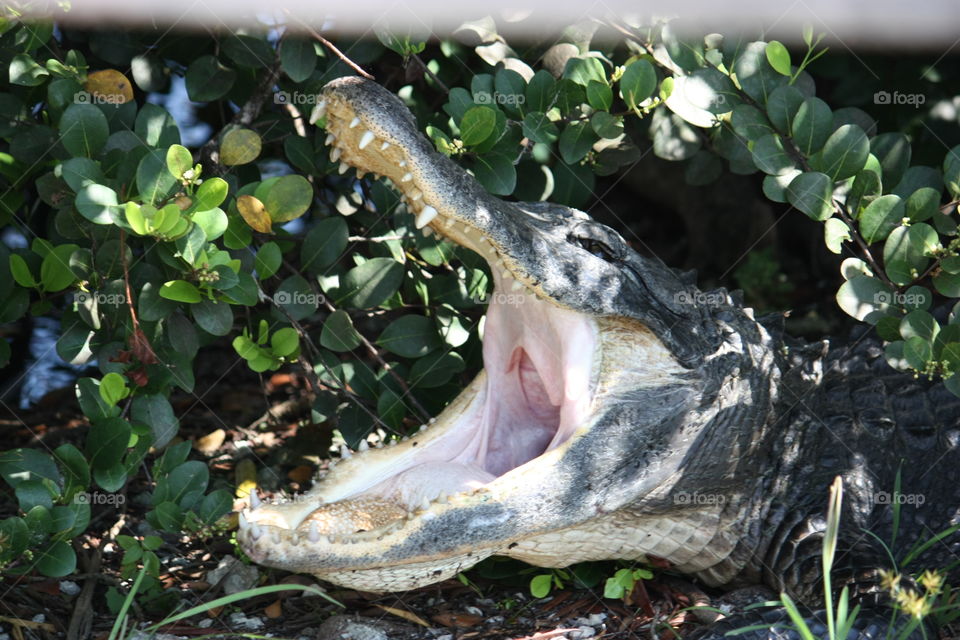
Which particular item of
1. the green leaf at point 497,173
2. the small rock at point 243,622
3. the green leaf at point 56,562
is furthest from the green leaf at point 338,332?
→ the green leaf at point 56,562

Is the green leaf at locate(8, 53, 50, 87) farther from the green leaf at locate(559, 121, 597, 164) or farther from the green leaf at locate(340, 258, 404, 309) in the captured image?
the green leaf at locate(559, 121, 597, 164)

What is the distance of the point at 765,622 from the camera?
7.93 feet

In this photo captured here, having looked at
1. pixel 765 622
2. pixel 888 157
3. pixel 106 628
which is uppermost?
pixel 888 157

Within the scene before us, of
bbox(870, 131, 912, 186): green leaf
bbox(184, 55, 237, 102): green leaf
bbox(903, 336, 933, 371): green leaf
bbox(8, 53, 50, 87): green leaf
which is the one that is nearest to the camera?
bbox(903, 336, 933, 371): green leaf

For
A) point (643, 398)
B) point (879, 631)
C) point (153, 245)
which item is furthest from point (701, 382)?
point (153, 245)

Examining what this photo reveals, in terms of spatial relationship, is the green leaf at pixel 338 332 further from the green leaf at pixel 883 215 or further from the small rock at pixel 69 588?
the green leaf at pixel 883 215

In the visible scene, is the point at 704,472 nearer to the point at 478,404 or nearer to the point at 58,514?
the point at 478,404

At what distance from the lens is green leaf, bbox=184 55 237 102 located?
3.01 meters

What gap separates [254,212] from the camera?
2.62 m

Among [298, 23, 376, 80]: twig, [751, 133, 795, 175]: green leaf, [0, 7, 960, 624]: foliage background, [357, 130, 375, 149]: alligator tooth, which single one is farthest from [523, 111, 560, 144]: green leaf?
[357, 130, 375, 149]: alligator tooth

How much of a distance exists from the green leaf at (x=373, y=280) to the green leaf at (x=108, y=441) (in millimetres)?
773

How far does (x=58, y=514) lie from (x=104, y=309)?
21.9 inches

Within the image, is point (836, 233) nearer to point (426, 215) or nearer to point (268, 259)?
point (426, 215)

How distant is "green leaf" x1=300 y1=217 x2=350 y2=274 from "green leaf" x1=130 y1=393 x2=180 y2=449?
57cm
